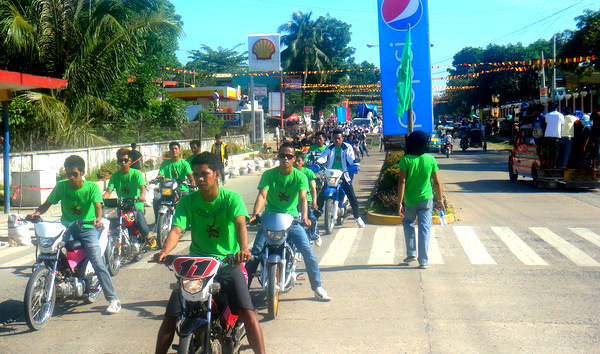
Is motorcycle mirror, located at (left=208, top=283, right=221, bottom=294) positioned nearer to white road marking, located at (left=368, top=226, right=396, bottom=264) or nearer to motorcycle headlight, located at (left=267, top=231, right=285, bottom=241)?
motorcycle headlight, located at (left=267, top=231, right=285, bottom=241)

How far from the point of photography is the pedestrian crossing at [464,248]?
9.05 metres

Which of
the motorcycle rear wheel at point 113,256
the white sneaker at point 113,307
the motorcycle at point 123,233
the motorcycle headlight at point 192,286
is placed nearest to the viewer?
the motorcycle headlight at point 192,286

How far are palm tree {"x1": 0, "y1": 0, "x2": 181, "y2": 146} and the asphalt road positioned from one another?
12019 mm

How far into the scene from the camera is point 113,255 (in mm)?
8500

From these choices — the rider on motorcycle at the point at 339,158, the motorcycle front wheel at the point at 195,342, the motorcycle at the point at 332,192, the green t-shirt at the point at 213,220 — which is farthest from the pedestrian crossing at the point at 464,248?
the motorcycle front wheel at the point at 195,342

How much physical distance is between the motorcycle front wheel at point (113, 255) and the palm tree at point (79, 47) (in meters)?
12.6

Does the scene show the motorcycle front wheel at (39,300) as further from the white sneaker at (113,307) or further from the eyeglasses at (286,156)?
the eyeglasses at (286,156)

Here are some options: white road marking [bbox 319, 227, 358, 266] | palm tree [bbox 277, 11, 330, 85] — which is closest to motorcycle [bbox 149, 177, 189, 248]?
white road marking [bbox 319, 227, 358, 266]

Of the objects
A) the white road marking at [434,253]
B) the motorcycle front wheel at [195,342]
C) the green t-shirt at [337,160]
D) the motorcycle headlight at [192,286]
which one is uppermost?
the green t-shirt at [337,160]

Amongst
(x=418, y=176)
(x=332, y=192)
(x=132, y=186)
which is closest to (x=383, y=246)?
(x=332, y=192)

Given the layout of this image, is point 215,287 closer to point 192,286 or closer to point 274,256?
point 192,286

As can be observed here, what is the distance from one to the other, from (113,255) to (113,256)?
0.02m

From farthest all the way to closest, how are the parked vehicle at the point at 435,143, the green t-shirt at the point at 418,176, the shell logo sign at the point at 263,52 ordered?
the shell logo sign at the point at 263,52 → the parked vehicle at the point at 435,143 → the green t-shirt at the point at 418,176

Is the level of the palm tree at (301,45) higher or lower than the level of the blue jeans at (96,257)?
higher
